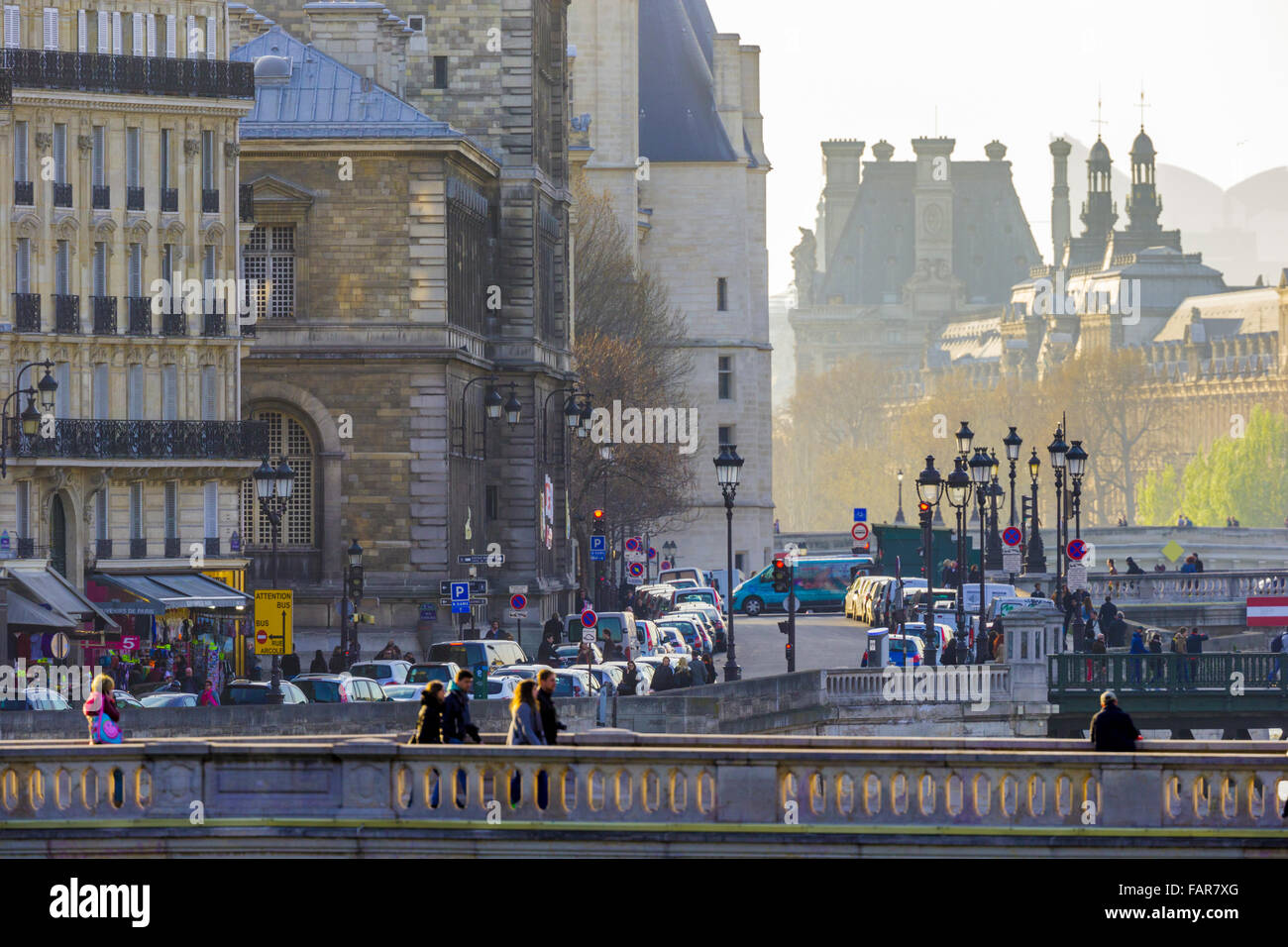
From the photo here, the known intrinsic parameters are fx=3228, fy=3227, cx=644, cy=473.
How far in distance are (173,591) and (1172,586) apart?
39.8 m

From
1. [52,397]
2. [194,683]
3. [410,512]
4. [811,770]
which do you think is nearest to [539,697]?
[811,770]

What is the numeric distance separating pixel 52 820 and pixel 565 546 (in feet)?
189

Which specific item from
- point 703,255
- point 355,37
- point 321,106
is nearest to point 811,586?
point 703,255

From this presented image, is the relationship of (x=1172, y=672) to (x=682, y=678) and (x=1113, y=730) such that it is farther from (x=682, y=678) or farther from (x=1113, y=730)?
(x=1113, y=730)

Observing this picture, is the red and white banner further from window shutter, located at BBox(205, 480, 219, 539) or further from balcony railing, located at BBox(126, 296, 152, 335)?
balcony railing, located at BBox(126, 296, 152, 335)

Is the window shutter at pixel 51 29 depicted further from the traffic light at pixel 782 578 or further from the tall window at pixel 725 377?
the tall window at pixel 725 377

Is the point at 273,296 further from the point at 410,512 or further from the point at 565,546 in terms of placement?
the point at 565,546

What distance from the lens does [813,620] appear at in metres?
93.2

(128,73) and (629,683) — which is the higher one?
(128,73)

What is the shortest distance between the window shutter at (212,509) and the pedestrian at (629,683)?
10.3 m

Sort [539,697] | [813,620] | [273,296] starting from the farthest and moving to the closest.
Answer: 1. [813,620]
2. [273,296]
3. [539,697]

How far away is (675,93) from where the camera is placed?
129m

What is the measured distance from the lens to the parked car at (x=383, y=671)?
174 feet
